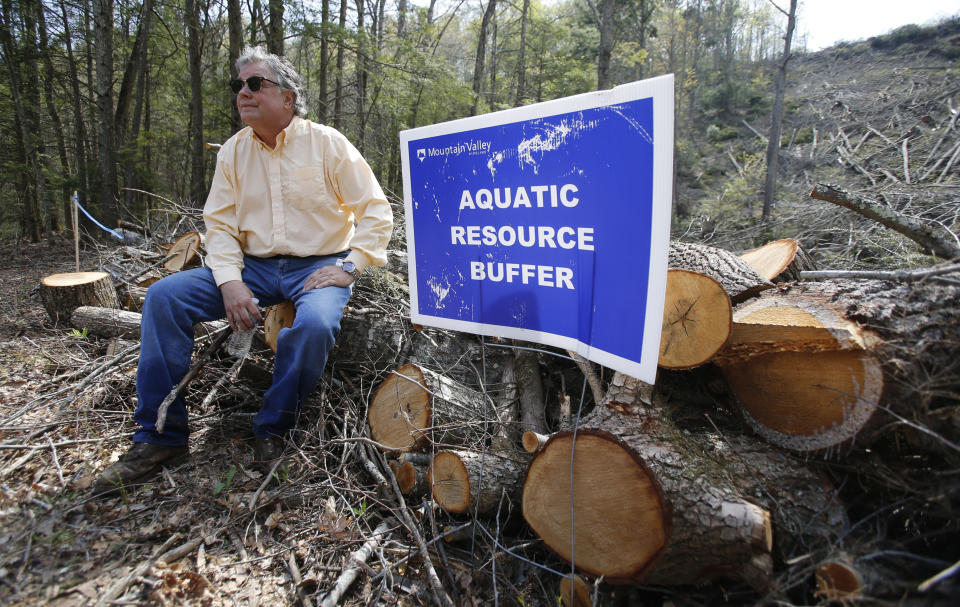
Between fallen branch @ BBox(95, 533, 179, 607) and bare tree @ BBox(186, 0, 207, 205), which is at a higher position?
bare tree @ BBox(186, 0, 207, 205)

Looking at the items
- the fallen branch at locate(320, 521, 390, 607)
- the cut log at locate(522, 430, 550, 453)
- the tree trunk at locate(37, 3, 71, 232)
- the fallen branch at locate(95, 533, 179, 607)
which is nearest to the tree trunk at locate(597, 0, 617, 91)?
the cut log at locate(522, 430, 550, 453)

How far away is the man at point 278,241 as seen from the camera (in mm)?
2154

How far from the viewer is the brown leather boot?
6.32 feet

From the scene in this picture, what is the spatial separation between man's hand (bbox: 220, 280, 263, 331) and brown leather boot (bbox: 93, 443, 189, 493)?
650 mm

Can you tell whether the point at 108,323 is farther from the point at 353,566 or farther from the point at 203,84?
the point at 203,84

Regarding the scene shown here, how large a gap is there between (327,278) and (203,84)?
982cm

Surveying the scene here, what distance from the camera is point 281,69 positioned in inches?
95.8

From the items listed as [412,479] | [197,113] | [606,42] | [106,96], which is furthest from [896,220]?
[106,96]

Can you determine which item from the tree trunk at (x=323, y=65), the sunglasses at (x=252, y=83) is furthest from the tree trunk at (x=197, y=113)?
the sunglasses at (x=252, y=83)

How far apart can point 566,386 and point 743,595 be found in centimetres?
117

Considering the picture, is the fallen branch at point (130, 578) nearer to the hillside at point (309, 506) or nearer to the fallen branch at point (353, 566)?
the hillside at point (309, 506)

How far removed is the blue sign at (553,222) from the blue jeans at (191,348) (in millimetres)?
481

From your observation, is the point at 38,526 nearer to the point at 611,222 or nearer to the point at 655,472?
the point at 655,472

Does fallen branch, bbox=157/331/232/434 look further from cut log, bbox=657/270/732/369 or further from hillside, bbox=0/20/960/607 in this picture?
cut log, bbox=657/270/732/369
